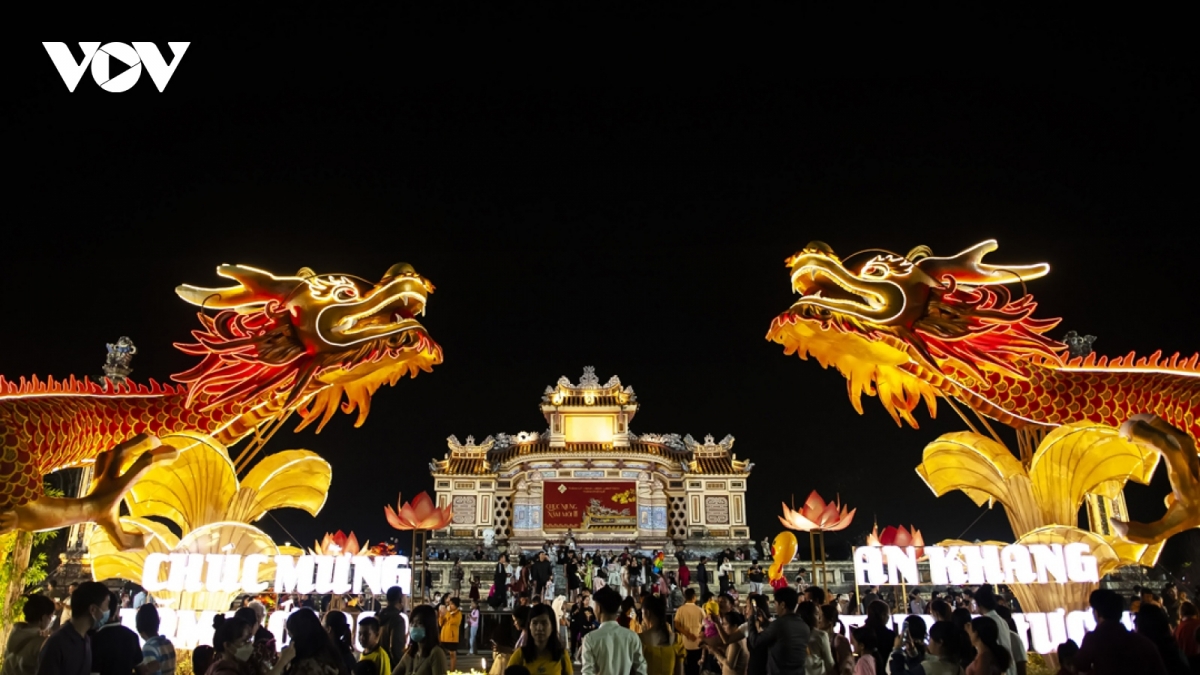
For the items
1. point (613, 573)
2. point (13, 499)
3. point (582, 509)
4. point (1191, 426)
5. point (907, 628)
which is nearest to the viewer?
point (907, 628)

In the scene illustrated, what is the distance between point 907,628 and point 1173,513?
5454 millimetres

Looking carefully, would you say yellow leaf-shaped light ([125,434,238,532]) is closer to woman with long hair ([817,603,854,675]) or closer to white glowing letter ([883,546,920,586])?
woman with long hair ([817,603,854,675])

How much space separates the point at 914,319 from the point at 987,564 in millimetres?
3257

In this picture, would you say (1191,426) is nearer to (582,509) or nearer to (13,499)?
(13,499)

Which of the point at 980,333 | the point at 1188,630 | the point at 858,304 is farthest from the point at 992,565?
the point at 1188,630

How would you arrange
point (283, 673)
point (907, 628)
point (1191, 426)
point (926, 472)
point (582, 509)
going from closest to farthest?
point (283, 673), point (907, 628), point (1191, 426), point (926, 472), point (582, 509)

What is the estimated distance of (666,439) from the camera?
30.6m

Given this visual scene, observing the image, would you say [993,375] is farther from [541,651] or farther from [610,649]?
[541,651]

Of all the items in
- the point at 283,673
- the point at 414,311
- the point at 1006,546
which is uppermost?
the point at 414,311

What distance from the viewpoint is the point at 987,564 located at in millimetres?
10023

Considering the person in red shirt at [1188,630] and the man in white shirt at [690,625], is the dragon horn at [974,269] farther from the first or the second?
the man in white shirt at [690,625]

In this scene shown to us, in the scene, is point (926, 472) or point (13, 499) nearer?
point (13, 499)

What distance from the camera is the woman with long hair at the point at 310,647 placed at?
352 centimetres

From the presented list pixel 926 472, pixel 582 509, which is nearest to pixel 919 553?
pixel 926 472
